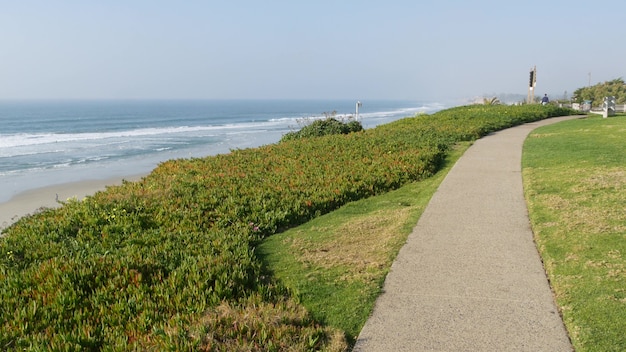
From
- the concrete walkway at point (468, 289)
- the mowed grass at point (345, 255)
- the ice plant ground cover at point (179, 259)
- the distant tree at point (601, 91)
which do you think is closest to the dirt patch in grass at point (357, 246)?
the mowed grass at point (345, 255)

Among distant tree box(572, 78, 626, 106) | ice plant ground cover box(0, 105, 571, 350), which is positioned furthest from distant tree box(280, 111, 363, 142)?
distant tree box(572, 78, 626, 106)

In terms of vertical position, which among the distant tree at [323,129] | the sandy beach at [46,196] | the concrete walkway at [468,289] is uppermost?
the distant tree at [323,129]

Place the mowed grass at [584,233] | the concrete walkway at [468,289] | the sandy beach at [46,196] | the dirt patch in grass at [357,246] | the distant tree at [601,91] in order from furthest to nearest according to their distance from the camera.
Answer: the distant tree at [601,91]
the sandy beach at [46,196]
the dirt patch in grass at [357,246]
the mowed grass at [584,233]
the concrete walkway at [468,289]

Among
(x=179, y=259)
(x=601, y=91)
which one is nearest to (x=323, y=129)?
(x=179, y=259)

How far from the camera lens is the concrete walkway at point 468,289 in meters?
3.73

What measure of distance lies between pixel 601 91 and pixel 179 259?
5641 cm

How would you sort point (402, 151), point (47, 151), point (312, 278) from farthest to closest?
point (47, 151), point (402, 151), point (312, 278)

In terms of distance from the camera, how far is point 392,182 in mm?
9906

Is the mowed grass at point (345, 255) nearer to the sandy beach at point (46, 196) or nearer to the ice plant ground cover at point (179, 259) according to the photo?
the ice plant ground cover at point (179, 259)

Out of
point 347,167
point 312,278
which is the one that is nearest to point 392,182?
point 347,167

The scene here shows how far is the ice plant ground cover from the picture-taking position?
398 centimetres

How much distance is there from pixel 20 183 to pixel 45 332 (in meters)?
17.7

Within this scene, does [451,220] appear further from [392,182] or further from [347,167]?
[347,167]

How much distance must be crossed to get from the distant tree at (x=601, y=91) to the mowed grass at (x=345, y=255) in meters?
48.9
